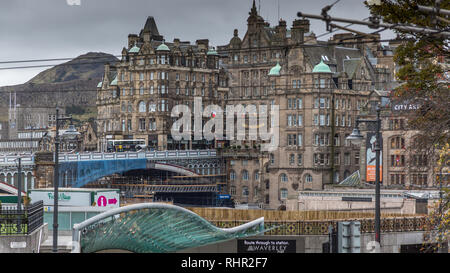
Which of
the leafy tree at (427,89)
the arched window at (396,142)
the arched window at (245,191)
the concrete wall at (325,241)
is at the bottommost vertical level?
the arched window at (245,191)

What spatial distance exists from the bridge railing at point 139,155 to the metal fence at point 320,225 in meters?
73.7

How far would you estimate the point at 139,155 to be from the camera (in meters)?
127

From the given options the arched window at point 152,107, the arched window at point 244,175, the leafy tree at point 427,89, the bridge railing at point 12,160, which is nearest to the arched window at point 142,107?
the arched window at point 152,107

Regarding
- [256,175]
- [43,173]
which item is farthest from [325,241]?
[256,175]

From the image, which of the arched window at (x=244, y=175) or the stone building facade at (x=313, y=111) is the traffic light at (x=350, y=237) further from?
the arched window at (x=244, y=175)

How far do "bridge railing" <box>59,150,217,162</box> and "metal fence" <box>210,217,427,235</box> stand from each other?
7372cm

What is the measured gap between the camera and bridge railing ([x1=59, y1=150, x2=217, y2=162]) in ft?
389

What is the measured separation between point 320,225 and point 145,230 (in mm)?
13858

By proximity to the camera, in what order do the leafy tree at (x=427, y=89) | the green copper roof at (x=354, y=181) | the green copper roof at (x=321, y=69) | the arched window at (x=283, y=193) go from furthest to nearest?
the arched window at (x=283, y=193) → the green copper roof at (x=321, y=69) → the green copper roof at (x=354, y=181) → the leafy tree at (x=427, y=89)

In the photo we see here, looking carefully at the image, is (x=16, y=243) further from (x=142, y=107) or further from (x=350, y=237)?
(x=142, y=107)

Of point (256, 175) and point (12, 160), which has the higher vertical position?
point (12, 160)

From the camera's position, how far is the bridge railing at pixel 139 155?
389ft

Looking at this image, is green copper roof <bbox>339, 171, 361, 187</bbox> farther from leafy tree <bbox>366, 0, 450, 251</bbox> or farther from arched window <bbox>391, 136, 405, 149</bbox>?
leafy tree <bbox>366, 0, 450, 251</bbox>
